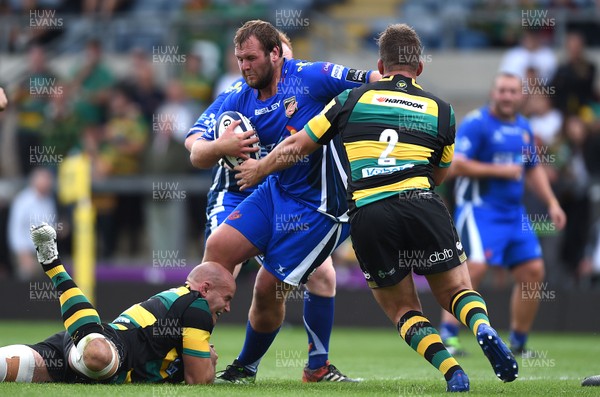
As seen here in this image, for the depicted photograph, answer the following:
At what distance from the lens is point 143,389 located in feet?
19.6

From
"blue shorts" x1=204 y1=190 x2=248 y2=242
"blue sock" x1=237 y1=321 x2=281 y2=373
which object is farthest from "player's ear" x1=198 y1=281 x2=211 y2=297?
"blue shorts" x1=204 y1=190 x2=248 y2=242

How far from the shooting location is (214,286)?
6.55 m

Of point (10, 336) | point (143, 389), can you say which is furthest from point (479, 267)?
point (10, 336)

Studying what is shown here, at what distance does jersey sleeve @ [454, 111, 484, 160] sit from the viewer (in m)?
10.0

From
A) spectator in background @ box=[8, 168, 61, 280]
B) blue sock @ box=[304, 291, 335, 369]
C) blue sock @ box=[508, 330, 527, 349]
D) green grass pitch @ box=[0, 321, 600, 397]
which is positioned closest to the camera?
green grass pitch @ box=[0, 321, 600, 397]

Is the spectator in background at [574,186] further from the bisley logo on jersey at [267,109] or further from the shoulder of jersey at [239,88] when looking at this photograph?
the bisley logo on jersey at [267,109]

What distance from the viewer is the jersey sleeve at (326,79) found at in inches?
276

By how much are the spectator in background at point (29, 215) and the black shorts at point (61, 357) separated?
8256 mm

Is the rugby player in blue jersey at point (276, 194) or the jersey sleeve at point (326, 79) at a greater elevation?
the jersey sleeve at point (326, 79)

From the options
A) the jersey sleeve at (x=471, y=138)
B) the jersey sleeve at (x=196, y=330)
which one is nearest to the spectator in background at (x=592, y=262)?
the jersey sleeve at (x=471, y=138)

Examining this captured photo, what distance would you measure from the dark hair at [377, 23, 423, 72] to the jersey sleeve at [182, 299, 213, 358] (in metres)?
1.92

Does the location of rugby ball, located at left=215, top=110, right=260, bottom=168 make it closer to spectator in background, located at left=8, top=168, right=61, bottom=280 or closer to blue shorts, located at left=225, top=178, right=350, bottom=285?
blue shorts, located at left=225, top=178, right=350, bottom=285

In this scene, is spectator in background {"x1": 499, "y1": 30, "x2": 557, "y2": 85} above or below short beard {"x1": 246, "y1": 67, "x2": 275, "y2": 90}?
above

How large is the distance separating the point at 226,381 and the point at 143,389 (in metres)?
1.20
